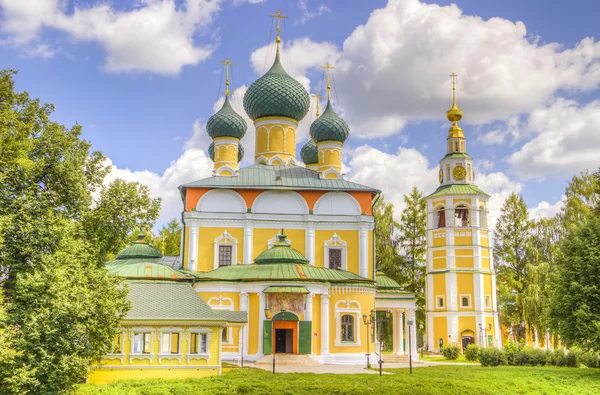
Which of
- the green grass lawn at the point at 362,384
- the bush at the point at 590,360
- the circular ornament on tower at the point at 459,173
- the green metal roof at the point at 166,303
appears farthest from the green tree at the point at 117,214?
the circular ornament on tower at the point at 459,173

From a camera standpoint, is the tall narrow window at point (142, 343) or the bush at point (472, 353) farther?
the bush at point (472, 353)

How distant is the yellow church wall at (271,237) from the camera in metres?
31.4

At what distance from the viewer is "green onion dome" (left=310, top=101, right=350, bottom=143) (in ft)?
116

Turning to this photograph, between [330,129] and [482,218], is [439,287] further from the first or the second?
[330,129]

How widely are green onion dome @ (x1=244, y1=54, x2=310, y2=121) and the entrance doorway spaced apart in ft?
44.3

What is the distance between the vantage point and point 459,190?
39.6 m

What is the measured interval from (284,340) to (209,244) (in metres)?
6.96

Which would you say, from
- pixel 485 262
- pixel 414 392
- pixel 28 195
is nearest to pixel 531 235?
pixel 485 262

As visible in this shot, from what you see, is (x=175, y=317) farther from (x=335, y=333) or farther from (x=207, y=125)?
(x=207, y=125)

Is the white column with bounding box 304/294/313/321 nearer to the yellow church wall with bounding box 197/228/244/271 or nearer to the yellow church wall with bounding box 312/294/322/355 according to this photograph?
the yellow church wall with bounding box 312/294/322/355

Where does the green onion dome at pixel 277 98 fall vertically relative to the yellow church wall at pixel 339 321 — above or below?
above

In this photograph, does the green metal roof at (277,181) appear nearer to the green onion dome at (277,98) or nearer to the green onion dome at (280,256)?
the green onion dome at (277,98)

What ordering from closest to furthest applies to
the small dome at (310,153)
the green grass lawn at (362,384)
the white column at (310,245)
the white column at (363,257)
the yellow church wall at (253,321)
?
the green grass lawn at (362,384) < the yellow church wall at (253,321) < the white column at (310,245) < the white column at (363,257) < the small dome at (310,153)

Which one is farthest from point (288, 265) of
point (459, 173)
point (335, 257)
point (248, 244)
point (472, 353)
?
point (459, 173)
